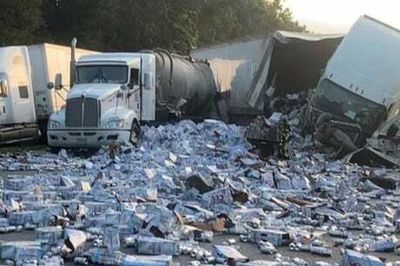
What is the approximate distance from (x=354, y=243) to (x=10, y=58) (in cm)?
1459

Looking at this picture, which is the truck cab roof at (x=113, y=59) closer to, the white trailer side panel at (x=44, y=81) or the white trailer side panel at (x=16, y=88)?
the white trailer side panel at (x=16, y=88)

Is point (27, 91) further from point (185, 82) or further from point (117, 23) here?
point (117, 23)

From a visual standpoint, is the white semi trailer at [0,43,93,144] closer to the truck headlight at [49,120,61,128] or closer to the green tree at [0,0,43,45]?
the truck headlight at [49,120,61,128]

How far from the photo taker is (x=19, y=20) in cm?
3384

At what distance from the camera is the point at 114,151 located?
16609 millimetres

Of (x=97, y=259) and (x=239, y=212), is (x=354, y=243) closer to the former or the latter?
(x=239, y=212)

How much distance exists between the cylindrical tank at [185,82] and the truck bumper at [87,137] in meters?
3.68

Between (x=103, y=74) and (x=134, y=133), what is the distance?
70.0 inches

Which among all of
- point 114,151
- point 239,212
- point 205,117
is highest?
point 239,212

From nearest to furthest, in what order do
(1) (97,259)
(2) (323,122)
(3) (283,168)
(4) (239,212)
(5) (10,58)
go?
1. (1) (97,259)
2. (4) (239,212)
3. (3) (283,168)
4. (2) (323,122)
5. (5) (10,58)

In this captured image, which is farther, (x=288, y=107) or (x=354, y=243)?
(x=288, y=107)

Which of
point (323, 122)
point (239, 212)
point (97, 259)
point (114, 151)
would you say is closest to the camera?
point (97, 259)

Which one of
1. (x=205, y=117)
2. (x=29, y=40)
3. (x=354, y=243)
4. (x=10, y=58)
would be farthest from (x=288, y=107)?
(x=354, y=243)

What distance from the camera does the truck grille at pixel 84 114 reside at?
18.0m
